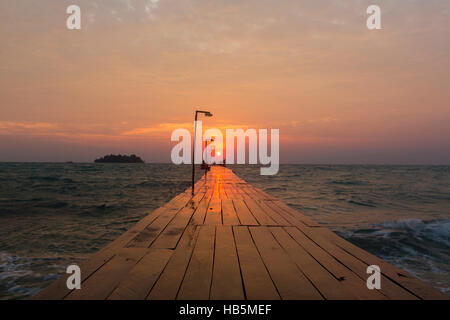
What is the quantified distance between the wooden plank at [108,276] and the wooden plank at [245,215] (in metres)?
2.55

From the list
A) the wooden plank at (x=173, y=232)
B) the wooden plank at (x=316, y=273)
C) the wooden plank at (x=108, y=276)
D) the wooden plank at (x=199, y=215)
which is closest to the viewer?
the wooden plank at (x=108, y=276)

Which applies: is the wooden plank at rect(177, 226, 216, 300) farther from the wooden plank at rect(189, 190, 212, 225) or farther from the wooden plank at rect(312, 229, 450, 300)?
the wooden plank at rect(312, 229, 450, 300)

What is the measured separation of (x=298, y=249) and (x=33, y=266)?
19.4 ft

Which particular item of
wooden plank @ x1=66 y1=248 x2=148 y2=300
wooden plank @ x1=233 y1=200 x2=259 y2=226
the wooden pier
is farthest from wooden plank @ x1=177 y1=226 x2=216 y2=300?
wooden plank @ x1=233 y1=200 x2=259 y2=226

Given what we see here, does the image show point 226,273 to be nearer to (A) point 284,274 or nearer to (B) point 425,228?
(A) point 284,274

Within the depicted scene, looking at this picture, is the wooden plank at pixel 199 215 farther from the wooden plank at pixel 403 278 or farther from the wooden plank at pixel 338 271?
the wooden plank at pixel 403 278

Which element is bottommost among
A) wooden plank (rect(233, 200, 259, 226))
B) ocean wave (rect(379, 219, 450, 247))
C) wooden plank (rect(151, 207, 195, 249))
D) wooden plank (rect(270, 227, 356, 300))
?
ocean wave (rect(379, 219, 450, 247))

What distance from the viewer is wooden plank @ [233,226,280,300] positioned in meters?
2.38

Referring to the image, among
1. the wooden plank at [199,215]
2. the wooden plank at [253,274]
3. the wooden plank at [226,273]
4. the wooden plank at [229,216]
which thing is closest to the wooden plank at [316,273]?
the wooden plank at [253,274]

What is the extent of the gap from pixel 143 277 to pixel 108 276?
0.38 metres

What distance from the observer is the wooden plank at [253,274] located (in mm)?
2385

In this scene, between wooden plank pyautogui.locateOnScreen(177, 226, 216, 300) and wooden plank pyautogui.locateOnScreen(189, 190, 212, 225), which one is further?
wooden plank pyautogui.locateOnScreen(189, 190, 212, 225)

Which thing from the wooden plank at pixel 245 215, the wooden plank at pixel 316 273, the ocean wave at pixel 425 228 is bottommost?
the ocean wave at pixel 425 228
